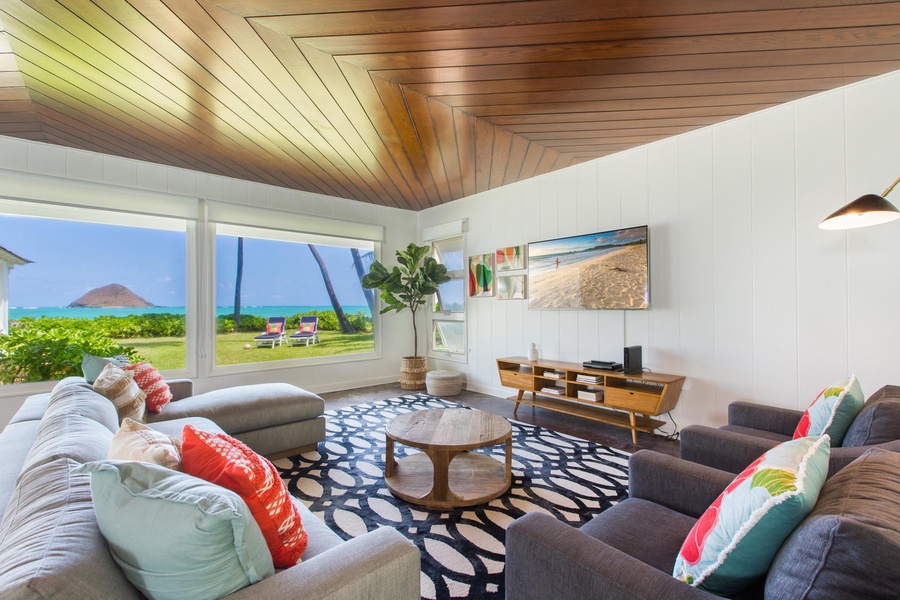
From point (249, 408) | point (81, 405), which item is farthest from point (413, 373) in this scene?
point (81, 405)

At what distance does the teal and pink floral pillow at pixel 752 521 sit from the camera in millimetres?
821

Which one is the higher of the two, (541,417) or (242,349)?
(242,349)

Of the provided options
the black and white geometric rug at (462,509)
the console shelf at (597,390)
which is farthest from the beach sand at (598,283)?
the black and white geometric rug at (462,509)

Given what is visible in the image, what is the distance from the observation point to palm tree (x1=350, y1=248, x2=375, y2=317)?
584cm

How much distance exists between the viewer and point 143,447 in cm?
109

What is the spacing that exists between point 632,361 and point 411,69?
9.25 ft

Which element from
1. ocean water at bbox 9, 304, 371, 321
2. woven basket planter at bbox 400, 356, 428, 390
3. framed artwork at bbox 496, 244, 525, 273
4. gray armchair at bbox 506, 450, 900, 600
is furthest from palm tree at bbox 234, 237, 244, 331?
gray armchair at bbox 506, 450, 900, 600

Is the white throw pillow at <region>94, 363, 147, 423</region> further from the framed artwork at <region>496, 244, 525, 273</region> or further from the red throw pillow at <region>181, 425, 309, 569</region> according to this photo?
the framed artwork at <region>496, 244, 525, 273</region>

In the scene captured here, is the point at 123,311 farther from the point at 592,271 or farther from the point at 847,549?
the point at 847,549

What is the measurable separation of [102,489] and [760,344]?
3756 millimetres

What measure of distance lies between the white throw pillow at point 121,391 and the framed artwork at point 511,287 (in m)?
3.60

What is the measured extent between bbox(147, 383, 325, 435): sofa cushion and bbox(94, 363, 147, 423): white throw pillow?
0.70 ft

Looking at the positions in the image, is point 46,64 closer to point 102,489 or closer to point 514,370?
point 102,489

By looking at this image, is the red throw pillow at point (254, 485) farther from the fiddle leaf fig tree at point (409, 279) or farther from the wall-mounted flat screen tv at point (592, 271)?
the fiddle leaf fig tree at point (409, 279)
